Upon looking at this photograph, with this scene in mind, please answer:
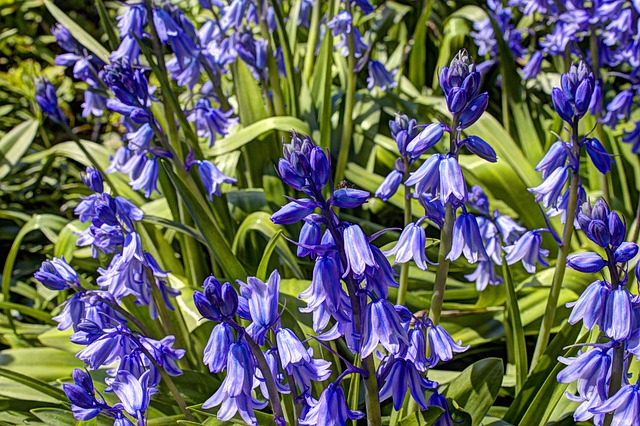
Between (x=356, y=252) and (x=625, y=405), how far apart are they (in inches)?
29.8

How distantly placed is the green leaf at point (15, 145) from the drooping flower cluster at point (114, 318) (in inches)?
91.0

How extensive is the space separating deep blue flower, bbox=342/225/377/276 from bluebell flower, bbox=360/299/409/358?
0.11 m

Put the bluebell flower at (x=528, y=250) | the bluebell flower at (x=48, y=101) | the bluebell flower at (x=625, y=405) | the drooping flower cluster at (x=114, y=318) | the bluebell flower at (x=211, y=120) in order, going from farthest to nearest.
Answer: the bluebell flower at (x=211, y=120) < the bluebell flower at (x=48, y=101) < the bluebell flower at (x=528, y=250) < the drooping flower cluster at (x=114, y=318) < the bluebell flower at (x=625, y=405)

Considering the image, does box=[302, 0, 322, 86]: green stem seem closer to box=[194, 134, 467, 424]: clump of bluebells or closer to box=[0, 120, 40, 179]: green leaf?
box=[0, 120, 40, 179]: green leaf

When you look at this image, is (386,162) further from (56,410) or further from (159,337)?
(56,410)

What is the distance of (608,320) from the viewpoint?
169 cm

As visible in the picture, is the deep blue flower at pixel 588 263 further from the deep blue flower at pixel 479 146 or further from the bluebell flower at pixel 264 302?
the bluebell flower at pixel 264 302

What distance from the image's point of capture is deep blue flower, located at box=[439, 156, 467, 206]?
174 cm

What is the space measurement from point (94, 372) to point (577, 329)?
1.81 metres

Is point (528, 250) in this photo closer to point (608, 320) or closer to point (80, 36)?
point (608, 320)

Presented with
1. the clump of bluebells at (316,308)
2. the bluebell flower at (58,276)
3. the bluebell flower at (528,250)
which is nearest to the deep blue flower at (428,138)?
the clump of bluebells at (316,308)

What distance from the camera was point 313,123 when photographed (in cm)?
407

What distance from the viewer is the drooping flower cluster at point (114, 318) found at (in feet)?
6.06

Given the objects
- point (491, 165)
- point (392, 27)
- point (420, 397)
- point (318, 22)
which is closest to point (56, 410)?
point (420, 397)
